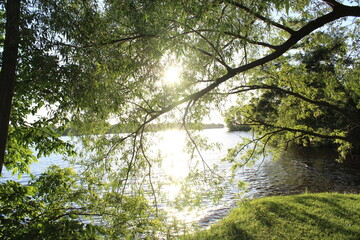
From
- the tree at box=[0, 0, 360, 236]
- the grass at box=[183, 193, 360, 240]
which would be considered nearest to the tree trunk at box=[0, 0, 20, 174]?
the tree at box=[0, 0, 360, 236]

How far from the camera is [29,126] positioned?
5.75 meters

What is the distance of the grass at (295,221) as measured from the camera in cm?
806

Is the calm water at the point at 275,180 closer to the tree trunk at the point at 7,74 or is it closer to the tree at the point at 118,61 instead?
the tree at the point at 118,61

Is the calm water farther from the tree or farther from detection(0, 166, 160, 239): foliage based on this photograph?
detection(0, 166, 160, 239): foliage

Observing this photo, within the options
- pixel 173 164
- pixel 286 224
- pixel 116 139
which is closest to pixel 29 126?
pixel 116 139

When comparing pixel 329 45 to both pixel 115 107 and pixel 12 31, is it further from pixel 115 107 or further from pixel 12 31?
pixel 12 31

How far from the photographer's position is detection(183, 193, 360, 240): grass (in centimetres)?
806

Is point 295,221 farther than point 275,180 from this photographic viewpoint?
No

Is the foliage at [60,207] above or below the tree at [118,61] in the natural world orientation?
below

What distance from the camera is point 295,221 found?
30.5ft

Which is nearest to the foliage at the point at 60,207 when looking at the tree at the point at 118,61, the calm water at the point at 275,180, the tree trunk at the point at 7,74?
→ the tree at the point at 118,61

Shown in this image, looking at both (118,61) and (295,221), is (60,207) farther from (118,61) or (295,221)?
(295,221)

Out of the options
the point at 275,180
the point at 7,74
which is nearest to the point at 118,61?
the point at 7,74

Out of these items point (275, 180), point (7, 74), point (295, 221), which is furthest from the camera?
point (275, 180)
